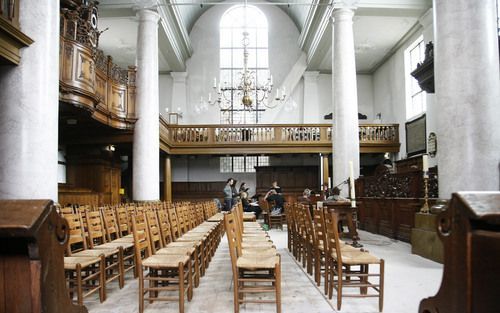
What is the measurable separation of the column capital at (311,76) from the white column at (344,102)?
29.0 ft

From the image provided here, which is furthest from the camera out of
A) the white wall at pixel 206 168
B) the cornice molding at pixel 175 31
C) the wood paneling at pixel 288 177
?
the white wall at pixel 206 168

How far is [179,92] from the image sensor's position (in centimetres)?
2220

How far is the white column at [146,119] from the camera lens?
1233 cm

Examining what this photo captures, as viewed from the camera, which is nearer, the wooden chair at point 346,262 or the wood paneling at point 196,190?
the wooden chair at point 346,262

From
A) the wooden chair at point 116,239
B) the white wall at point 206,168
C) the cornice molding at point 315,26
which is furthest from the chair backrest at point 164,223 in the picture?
the white wall at point 206,168

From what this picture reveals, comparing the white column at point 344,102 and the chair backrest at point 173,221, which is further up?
the white column at point 344,102

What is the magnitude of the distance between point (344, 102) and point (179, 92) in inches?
468

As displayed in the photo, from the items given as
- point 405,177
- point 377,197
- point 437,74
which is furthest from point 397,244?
point 437,74

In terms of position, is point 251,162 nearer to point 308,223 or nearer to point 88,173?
point 88,173

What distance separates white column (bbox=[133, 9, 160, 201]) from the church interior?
0.05 meters

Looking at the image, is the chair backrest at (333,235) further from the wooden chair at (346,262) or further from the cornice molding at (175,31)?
the cornice molding at (175,31)

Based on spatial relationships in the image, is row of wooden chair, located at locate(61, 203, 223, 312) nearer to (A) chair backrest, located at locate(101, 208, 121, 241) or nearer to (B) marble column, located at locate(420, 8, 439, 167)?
(A) chair backrest, located at locate(101, 208, 121, 241)

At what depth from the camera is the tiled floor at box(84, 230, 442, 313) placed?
3.86 metres

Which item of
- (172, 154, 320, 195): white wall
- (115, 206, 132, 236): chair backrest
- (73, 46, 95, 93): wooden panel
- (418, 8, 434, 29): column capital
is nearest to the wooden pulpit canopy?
(115, 206, 132, 236): chair backrest
